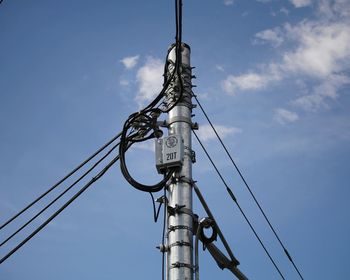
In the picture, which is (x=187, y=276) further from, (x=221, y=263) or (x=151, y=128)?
(x=151, y=128)

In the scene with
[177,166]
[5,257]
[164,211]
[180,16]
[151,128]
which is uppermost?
[180,16]

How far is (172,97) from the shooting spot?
8273mm

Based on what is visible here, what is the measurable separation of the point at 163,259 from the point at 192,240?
50cm

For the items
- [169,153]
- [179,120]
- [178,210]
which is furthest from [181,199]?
[179,120]

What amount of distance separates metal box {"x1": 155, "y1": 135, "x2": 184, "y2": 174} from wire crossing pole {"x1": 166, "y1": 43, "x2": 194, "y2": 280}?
0.56 ft

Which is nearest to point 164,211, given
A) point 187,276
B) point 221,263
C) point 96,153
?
point 187,276

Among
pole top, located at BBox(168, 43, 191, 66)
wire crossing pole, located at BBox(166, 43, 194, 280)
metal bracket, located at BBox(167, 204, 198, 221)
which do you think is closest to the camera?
wire crossing pole, located at BBox(166, 43, 194, 280)

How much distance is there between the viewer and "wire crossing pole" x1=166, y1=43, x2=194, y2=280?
6711mm

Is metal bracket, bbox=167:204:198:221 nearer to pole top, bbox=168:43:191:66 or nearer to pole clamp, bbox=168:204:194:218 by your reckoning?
pole clamp, bbox=168:204:194:218

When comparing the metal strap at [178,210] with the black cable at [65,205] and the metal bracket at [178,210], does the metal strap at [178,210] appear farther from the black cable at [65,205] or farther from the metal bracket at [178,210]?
the black cable at [65,205]

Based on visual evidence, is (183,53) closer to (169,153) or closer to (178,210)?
(169,153)

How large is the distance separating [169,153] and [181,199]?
0.75 m

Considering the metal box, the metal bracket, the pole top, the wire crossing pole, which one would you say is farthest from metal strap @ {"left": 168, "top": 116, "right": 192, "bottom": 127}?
the metal bracket

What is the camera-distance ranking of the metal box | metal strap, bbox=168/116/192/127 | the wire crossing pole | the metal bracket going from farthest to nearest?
metal strap, bbox=168/116/192/127
the metal box
the metal bracket
the wire crossing pole
